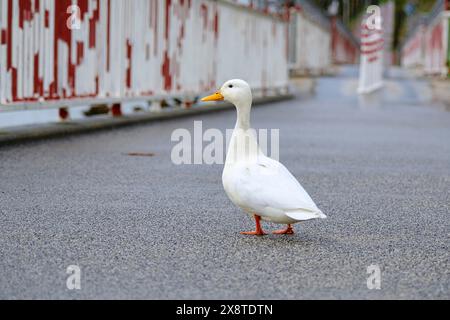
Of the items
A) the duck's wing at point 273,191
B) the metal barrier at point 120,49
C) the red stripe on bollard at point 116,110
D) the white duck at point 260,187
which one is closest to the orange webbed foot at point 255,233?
the white duck at point 260,187

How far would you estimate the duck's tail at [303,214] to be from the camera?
4.74 meters

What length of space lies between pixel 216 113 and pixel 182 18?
1.63 m

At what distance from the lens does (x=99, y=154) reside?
30.8ft

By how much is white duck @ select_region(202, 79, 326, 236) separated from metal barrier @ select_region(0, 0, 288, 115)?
5162 millimetres

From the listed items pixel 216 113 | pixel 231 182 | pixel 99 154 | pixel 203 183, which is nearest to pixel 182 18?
pixel 216 113

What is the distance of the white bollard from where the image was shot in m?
26.2

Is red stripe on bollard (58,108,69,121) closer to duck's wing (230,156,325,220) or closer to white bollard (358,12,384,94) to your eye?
duck's wing (230,156,325,220)

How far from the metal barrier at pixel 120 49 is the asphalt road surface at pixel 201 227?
0.76 metres

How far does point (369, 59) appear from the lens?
26.7m

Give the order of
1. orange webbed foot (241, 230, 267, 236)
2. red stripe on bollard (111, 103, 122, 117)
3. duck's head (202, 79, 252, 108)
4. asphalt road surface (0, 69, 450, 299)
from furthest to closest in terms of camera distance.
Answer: red stripe on bollard (111, 103, 122, 117) → duck's head (202, 79, 252, 108) → orange webbed foot (241, 230, 267, 236) → asphalt road surface (0, 69, 450, 299)

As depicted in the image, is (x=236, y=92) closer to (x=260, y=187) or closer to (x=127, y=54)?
(x=260, y=187)

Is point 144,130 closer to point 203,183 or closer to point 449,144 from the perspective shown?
point 449,144

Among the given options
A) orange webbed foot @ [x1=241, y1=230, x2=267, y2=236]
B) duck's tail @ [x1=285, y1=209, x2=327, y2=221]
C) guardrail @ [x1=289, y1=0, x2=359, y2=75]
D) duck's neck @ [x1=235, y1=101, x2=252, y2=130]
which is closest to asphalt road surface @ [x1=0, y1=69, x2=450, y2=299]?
orange webbed foot @ [x1=241, y1=230, x2=267, y2=236]

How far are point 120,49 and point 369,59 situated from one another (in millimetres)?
14432
